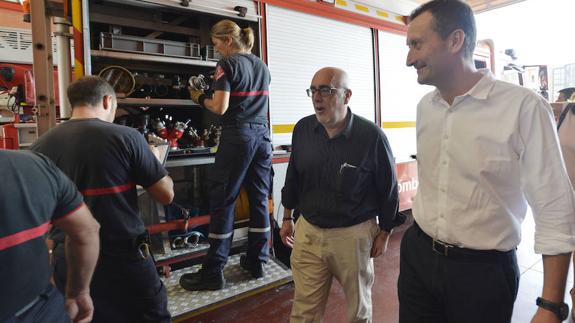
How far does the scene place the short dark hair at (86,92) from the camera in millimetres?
1857

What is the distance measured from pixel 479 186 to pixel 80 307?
173 centimetres

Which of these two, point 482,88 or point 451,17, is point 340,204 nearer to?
point 482,88

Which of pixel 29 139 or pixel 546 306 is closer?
pixel 546 306

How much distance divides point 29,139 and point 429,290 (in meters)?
4.96

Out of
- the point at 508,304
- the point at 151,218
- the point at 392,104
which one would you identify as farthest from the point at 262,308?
the point at 392,104

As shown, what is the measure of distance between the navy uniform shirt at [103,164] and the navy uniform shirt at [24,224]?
0.57 meters

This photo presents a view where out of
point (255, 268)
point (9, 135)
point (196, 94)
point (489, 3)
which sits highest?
point (489, 3)

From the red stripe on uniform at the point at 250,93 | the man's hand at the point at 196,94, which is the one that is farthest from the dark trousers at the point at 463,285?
the man's hand at the point at 196,94

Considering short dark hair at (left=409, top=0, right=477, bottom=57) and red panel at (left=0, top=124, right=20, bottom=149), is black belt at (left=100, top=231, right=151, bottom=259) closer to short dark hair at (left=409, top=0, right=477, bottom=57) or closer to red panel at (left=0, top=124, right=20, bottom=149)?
short dark hair at (left=409, top=0, right=477, bottom=57)

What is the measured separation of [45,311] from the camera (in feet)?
3.84

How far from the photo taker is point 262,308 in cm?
289

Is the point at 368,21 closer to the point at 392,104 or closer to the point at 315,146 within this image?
the point at 392,104

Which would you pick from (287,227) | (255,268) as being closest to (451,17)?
(287,227)

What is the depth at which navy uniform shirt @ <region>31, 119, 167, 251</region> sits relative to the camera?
175 centimetres
